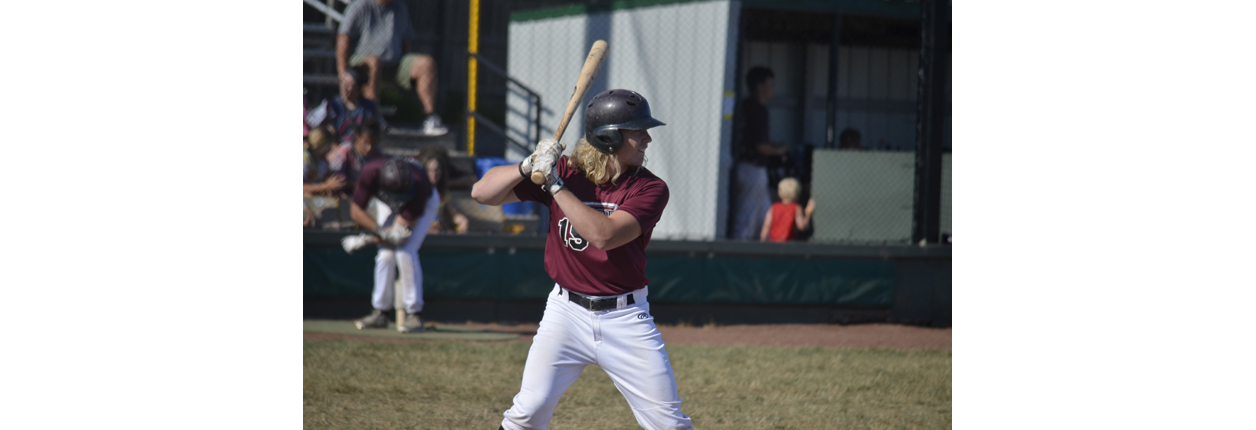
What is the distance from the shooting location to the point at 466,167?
816 centimetres

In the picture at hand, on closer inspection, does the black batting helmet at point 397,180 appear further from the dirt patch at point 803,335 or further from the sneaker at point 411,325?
the dirt patch at point 803,335

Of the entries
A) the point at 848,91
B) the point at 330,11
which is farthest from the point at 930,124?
the point at 330,11

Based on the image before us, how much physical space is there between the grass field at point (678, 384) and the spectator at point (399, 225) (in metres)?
0.57

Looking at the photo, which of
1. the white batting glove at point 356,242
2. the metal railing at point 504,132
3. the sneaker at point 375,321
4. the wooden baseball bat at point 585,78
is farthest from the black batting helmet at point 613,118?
the metal railing at point 504,132

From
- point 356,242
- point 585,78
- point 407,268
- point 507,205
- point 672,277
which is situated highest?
point 585,78

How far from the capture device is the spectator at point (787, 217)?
24.8 ft

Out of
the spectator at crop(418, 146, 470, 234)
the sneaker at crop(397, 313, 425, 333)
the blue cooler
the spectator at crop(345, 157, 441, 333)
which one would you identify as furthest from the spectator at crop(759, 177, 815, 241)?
the sneaker at crop(397, 313, 425, 333)

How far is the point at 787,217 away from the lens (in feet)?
24.8

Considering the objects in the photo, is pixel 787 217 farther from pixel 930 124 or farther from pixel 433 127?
pixel 433 127

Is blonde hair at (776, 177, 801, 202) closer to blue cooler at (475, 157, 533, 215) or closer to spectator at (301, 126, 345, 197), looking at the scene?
blue cooler at (475, 157, 533, 215)

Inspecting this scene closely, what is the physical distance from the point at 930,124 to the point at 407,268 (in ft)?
13.0

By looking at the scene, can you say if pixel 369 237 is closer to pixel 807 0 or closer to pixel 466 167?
pixel 466 167

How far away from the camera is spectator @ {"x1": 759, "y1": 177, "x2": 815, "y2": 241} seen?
755cm

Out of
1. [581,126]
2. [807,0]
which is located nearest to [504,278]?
[581,126]
